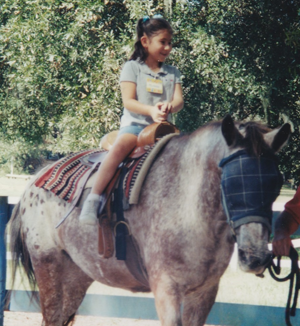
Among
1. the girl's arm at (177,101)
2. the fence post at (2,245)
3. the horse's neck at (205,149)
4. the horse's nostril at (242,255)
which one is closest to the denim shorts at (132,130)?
the girl's arm at (177,101)

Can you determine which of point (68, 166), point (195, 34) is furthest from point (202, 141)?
point (195, 34)

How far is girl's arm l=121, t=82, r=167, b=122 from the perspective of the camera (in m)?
2.71

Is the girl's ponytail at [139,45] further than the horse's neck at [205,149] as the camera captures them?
Yes

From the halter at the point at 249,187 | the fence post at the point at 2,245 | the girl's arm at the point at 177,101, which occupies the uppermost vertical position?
the girl's arm at the point at 177,101

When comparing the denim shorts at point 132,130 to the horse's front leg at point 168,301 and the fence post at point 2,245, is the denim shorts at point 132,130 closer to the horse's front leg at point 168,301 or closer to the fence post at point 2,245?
the horse's front leg at point 168,301

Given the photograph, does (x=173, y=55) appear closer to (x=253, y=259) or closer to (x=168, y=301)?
(x=168, y=301)

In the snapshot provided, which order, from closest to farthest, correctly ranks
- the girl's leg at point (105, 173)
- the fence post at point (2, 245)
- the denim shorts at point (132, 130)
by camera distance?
1. the girl's leg at point (105, 173)
2. the denim shorts at point (132, 130)
3. the fence post at point (2, 245)

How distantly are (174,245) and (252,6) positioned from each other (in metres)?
9.49

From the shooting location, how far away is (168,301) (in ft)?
7.80

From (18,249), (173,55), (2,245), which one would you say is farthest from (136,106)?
(173,55)

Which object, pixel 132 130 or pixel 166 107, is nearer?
pixel 166 107

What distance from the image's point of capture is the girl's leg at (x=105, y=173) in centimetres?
278

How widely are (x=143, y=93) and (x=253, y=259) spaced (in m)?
1.25

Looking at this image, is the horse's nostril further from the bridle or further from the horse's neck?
the horse's neck
